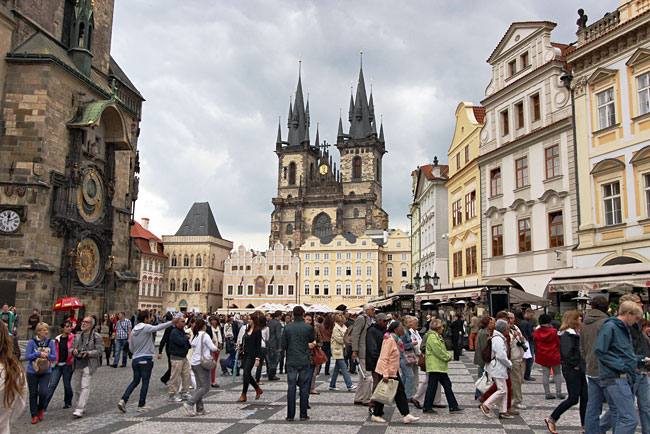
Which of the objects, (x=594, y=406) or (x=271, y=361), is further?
(x=271, y=361)

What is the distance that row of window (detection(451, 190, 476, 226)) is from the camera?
30.1m

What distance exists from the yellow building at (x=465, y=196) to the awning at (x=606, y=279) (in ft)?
33.2

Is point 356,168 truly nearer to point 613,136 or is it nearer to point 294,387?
point 613,136

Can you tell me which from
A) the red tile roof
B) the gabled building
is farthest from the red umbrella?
the red tile roof

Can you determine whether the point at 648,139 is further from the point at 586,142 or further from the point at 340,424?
the point at 340,424

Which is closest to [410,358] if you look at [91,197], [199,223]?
[91,197]

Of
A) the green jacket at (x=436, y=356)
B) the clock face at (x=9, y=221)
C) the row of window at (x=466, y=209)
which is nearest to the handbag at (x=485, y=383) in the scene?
the green jacket at (x=436, y=356)

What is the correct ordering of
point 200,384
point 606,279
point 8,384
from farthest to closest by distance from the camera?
point 606,279 → point 200,384 → point 8,384

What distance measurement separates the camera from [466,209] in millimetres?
31172

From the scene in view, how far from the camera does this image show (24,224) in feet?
62.7

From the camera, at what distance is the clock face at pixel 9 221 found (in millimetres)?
18984

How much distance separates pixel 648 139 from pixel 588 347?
14697 mm

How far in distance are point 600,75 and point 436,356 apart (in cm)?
1604

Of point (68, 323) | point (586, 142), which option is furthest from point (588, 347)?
point (586, 142)
